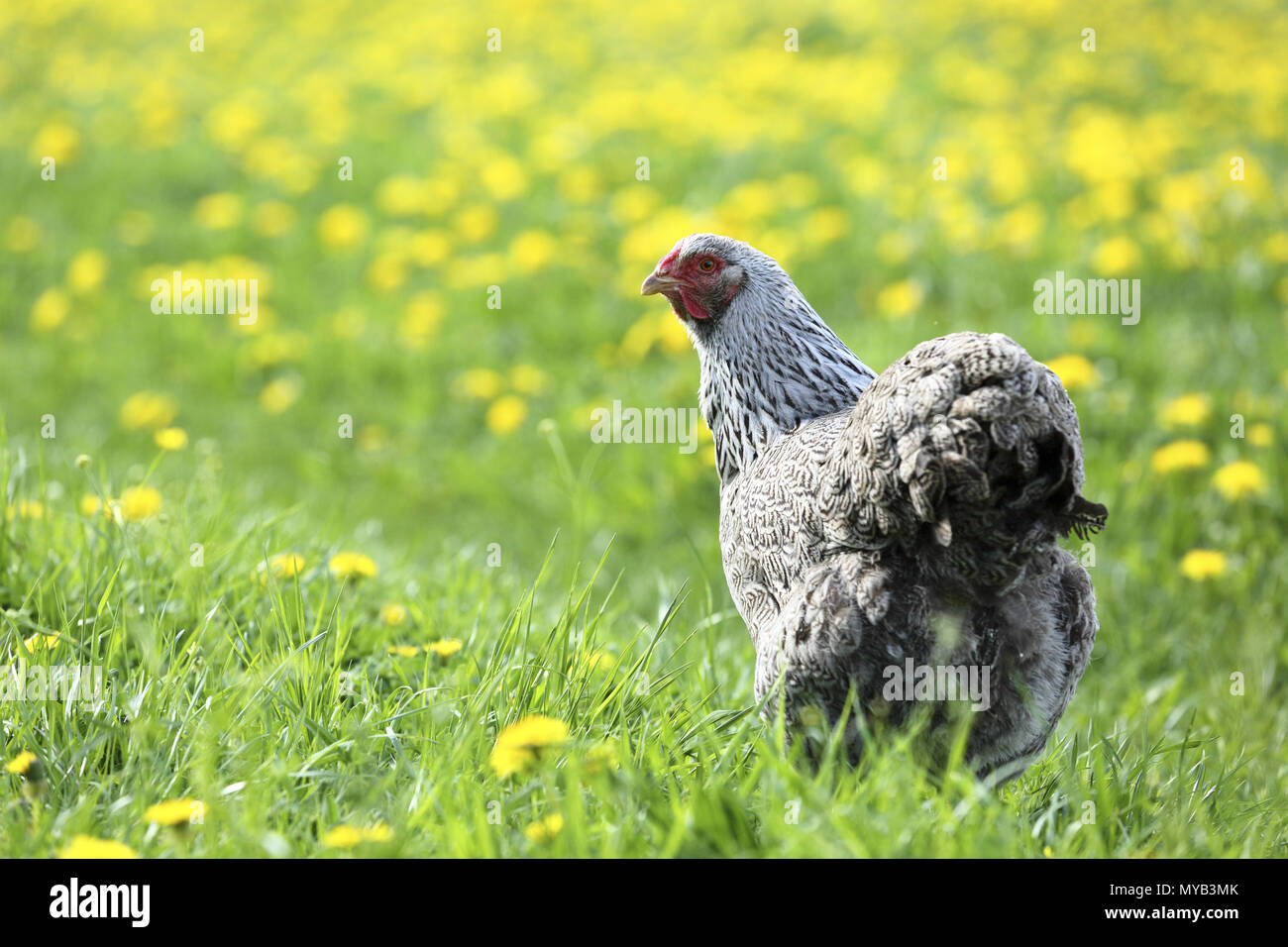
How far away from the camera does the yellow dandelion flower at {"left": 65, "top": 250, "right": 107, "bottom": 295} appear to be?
7531mm

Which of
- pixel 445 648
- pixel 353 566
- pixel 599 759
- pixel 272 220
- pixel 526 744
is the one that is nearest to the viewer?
pixel 526 744

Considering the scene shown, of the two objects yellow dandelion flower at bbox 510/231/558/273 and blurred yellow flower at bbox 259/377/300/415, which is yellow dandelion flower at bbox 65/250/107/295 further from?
yellow dandelion flower at bbox 510/231/558/273

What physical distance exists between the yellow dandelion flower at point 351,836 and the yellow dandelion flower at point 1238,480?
12.2 ft


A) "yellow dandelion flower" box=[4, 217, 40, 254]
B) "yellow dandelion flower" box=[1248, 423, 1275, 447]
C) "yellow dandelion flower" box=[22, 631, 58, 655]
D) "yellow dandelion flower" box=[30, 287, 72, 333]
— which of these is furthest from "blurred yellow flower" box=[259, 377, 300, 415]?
"yellow dandelion flower" box=[1248, 423, 1275, 447]

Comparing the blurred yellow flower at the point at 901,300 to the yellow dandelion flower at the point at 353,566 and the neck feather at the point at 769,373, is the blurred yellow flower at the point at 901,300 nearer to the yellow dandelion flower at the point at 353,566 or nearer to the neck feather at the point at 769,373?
the neck feather at the point at 769,373

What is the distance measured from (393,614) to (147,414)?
3.18 meters

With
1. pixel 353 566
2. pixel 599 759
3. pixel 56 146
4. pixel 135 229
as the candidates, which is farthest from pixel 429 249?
pixel 599 759

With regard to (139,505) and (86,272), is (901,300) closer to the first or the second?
(139,505)

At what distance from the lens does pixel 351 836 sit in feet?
7.63

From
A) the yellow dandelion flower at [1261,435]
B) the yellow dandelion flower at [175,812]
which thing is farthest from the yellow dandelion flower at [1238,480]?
the yellow dandelion flower at [175,812]

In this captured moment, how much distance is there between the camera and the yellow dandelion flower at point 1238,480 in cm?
464

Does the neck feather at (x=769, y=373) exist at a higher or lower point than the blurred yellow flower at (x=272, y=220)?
lower
